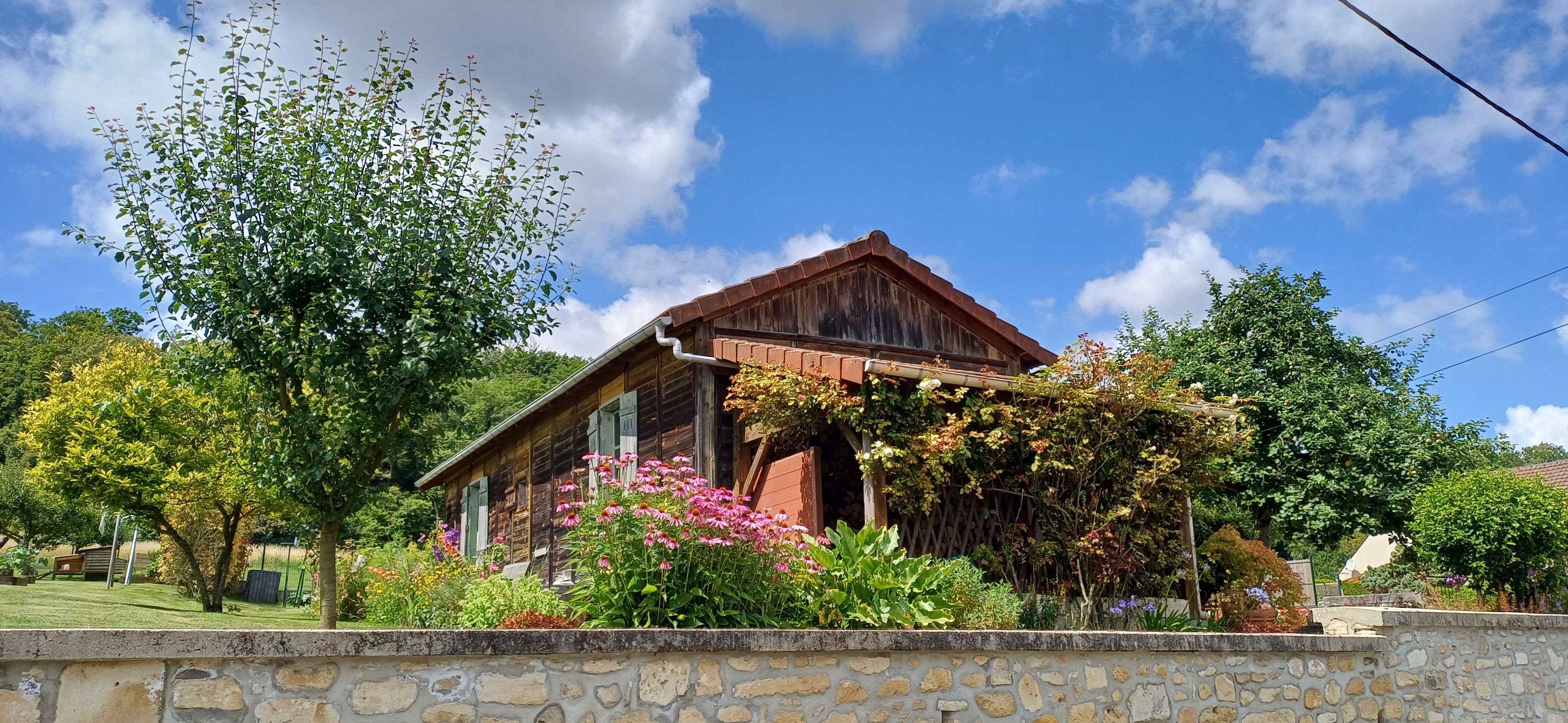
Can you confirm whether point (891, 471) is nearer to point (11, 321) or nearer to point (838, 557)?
point (838, 557)

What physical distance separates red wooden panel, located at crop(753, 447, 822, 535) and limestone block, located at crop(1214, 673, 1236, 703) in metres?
3.00

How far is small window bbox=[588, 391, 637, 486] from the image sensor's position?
11078 mm

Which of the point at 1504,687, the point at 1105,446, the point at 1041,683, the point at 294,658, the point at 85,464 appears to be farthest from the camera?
the point at 85,464

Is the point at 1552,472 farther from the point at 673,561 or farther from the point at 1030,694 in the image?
the point at 673,561

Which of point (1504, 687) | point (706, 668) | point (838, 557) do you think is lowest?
point (1504, 687)

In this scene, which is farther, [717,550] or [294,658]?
[717,550]

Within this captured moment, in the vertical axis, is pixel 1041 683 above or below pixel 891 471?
below

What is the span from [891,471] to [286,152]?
500cm

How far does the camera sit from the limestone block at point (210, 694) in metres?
3.41

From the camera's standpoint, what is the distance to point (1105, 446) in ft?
26.6

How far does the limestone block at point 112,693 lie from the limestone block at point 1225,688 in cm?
576

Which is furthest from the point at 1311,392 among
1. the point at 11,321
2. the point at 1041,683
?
the point at 11,321

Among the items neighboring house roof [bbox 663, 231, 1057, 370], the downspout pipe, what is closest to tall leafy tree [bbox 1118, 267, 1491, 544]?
neighboring house roof [bbox 663, 231, 1057, 370]

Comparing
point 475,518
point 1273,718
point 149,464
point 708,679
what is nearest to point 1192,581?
point 1273,718
